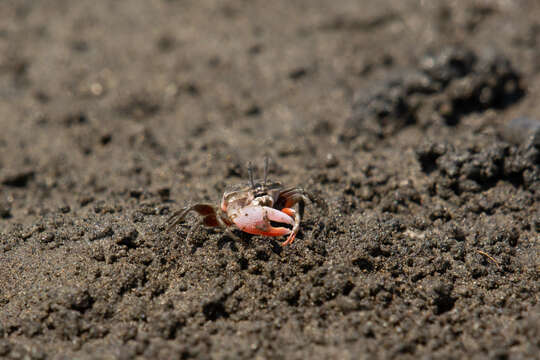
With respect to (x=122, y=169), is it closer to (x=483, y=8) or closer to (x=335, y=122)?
(x=335, y=122)

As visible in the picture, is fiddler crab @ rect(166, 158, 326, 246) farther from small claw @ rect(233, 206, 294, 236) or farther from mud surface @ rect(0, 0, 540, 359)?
mud surface @ rect(0, 0, 540, 359)

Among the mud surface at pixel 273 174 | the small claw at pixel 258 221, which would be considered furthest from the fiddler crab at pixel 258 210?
the mud surface at pixel 273 174

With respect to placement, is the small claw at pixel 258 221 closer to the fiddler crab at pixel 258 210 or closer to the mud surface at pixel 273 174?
the fiddler crab at pixel 258 210

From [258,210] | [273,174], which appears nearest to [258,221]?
[258,210]

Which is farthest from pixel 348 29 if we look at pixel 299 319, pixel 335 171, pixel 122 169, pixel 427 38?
pixel 299 319

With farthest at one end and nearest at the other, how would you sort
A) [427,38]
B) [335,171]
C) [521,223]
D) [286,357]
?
1. [427,38]
2. [335,171]
3. [521,223]
4. [286,357]
